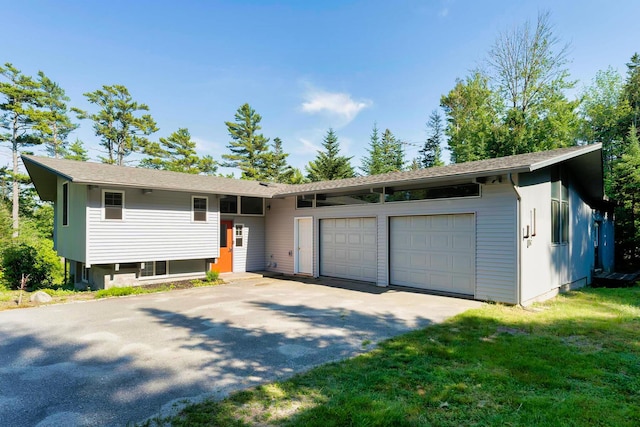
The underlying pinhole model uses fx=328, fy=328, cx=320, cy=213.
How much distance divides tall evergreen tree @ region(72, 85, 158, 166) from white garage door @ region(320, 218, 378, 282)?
76.4 ft

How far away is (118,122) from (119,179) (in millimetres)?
22246

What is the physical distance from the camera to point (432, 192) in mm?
8516

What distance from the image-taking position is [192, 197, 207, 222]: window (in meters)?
10.9

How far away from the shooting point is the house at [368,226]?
7379 mm

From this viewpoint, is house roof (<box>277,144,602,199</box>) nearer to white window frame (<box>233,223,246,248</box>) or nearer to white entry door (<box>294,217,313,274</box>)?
white entry door (<box>294,217,313,274</box>)

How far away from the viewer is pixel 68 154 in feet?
86.4

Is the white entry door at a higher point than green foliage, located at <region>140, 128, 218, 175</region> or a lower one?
lower

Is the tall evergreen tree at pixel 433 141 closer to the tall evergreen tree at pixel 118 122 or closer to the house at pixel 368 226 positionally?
the house at pixel 368 226

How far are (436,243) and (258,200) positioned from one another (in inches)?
284

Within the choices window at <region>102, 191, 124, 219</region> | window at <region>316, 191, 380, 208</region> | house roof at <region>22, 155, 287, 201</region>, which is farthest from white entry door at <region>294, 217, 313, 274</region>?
window at <region>102, 191, 124, 219</region>

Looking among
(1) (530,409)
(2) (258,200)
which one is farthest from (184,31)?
(1) (530,409)

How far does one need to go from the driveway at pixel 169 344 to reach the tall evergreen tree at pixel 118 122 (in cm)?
2346

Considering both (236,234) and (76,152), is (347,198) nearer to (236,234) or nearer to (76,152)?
(236,234)

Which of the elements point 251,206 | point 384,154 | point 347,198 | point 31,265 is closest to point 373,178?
point 347,198
